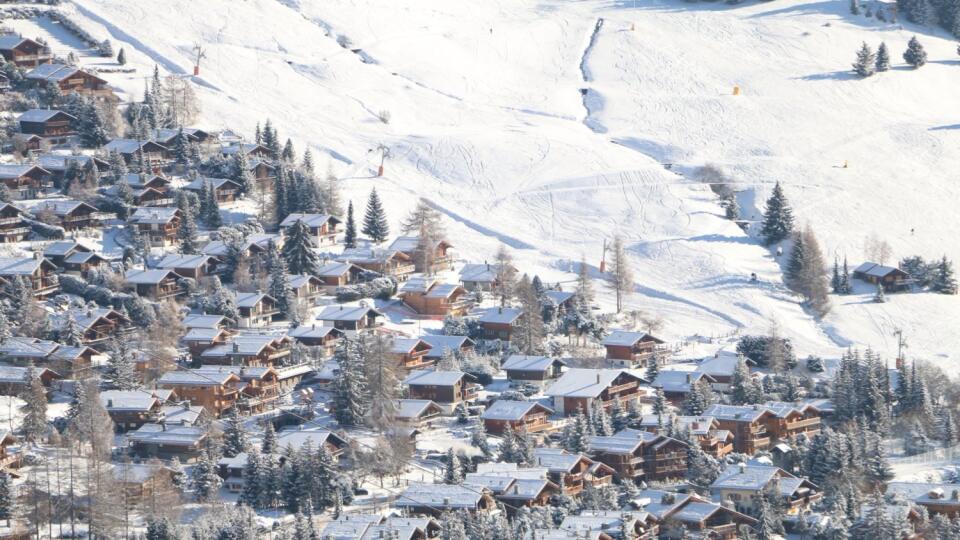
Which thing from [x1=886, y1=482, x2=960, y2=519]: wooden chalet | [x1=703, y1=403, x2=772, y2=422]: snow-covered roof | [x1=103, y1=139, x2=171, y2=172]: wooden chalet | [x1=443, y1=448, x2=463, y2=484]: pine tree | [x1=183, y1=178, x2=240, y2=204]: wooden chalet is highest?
[x1=103, y1=139, x2=171, y2=172]: wooden chalet

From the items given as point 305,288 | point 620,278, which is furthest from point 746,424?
point 305,288

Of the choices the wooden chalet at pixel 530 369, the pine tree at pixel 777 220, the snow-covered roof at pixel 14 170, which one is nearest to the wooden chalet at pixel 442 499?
the wooden chalet at pixel 530 369

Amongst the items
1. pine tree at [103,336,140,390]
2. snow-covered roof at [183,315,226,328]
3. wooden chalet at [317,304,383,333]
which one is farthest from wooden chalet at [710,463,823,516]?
snow-covered roof at [183,315,226,328]

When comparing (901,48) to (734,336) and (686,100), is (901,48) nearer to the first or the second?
(686,100)

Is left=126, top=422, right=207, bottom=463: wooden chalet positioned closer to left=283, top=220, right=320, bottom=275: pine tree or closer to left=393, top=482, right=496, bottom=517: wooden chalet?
left=393, top=482, right=496, bottom=517: wooden chalet

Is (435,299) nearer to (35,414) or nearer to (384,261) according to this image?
(384,261)

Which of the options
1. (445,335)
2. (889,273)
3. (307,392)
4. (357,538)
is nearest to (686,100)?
(889,273)
